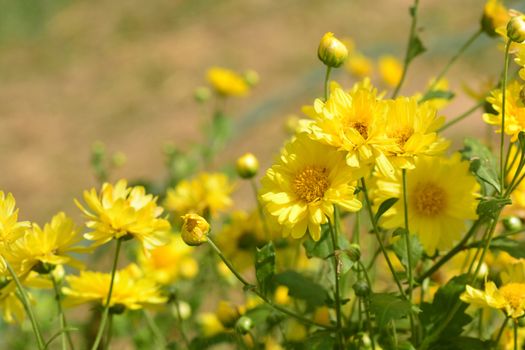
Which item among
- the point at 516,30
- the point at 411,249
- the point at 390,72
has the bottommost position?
the point at 390,72

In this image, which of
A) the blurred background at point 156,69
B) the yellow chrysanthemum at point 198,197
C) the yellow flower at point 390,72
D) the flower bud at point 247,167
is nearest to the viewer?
the flower bud at point 247,167

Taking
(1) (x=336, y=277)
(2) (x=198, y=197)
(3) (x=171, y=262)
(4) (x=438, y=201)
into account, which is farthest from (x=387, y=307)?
(3) (x=171, y=262)

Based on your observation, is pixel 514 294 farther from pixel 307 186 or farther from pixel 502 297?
pixel 307 186

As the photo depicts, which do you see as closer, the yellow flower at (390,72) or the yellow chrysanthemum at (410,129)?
the yellow chrysanthemum at (410,129)

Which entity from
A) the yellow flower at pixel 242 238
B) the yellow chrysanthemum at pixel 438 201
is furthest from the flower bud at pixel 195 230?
the yellow flower at pixel 242 238

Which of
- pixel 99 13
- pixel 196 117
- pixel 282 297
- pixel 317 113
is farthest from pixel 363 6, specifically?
pixel 317 113

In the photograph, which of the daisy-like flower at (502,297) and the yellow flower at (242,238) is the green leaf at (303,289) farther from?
the yellow flower at (242,238)
